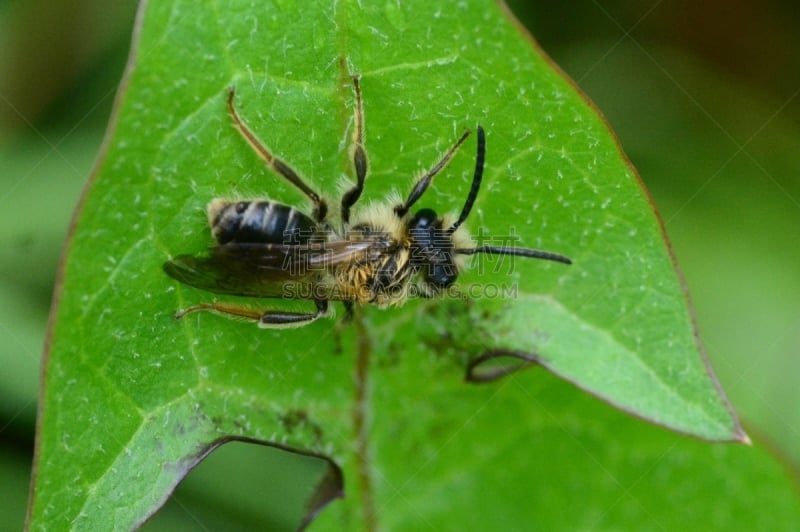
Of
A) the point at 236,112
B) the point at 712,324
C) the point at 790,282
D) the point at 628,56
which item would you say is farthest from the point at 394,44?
the point at 790,282

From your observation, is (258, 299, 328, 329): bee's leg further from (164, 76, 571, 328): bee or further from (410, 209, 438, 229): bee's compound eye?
(410, 209, 438, 229): bee's compound eye

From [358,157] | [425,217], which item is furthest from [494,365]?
[358,157]

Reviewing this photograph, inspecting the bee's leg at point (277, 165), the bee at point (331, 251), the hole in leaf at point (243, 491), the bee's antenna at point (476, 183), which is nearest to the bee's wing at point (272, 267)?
the bee at point (331, 251)

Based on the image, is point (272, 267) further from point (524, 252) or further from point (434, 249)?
point (524, 252)

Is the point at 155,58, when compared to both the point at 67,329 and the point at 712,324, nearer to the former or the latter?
the point at 67,329

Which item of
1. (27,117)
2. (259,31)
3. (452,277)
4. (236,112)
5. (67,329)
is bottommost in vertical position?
(27,117)

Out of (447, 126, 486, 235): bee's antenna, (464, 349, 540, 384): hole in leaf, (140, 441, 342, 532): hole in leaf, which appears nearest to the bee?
(447, 126, 486, 235): bee's antenna

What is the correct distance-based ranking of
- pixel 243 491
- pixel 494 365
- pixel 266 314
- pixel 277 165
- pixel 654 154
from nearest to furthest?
pixel 277 165 < pixel 266 314 < pixel 494 365 < pixel 243 491 < pixel 654 154
